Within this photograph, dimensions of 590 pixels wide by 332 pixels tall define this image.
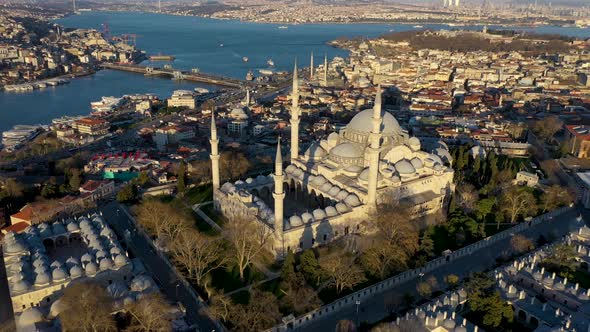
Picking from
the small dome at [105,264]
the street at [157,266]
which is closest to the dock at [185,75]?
the street at [157,266]

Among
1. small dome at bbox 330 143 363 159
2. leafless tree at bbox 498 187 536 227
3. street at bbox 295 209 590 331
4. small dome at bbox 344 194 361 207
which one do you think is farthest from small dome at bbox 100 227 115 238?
leafless tree at bbox 498 187 536 227

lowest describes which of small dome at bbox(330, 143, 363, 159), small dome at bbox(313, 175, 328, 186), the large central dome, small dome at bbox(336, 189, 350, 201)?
small dome at bbox(336, 189, 350, 201)

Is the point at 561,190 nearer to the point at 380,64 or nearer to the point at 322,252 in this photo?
the point at 322,252

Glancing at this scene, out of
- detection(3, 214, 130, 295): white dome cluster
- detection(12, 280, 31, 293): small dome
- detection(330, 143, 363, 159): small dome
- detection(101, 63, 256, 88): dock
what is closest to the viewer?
detection(12, 280, 31, 293): small dome

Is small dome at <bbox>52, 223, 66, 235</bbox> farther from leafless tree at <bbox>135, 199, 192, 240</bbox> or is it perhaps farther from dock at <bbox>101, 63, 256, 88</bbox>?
dock at <bbox>101, 63, 256, 88</bbox>

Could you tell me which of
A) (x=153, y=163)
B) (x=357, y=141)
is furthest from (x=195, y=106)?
(x=357, y=141)

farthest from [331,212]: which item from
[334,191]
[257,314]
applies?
[257,314]
